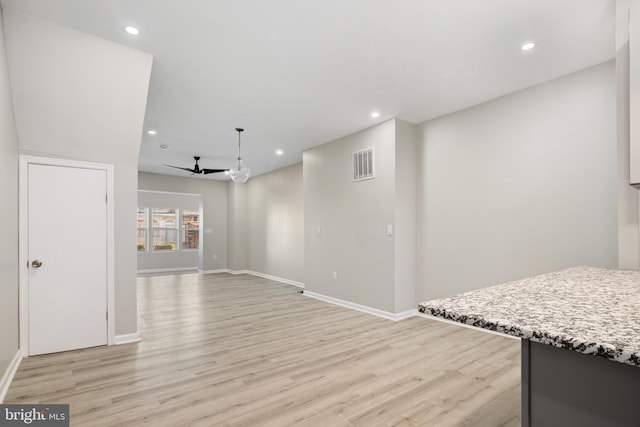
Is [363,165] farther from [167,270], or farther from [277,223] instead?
[167,270]

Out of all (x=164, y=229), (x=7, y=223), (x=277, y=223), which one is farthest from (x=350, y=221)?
(x=164, y=229)

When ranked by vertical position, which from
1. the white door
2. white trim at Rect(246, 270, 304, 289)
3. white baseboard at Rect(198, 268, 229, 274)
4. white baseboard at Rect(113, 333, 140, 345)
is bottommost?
white baseboard at Rect(198, 268, 229, 274)

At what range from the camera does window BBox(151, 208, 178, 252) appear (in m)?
9.74

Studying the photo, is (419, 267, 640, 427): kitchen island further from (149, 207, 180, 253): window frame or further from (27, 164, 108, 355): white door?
(149, 207, 180, 253): window frame

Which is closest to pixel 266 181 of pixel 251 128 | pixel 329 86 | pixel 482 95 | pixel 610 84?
pixel 251 128

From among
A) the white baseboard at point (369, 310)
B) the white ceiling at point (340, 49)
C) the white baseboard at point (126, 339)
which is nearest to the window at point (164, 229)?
the white ceiling at point (340, 49)

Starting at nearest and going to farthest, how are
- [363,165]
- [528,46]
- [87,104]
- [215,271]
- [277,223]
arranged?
[528,46] → [87,104] → [363,165] → [277,223] → [215,271]

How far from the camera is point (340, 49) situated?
9.28 feet

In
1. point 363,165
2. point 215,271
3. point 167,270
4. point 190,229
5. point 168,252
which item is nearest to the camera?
point 363,165

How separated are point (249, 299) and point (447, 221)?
369 centimetres

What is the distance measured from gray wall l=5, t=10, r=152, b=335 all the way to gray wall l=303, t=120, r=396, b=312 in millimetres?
3028

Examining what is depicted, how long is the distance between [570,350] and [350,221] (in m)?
4.24

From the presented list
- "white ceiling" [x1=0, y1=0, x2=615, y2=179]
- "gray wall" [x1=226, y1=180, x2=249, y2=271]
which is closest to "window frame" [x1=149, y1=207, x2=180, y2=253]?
"gray wall" [x1=226, y1=180, x2=249, y2=271]

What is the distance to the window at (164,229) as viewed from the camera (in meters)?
9.74
